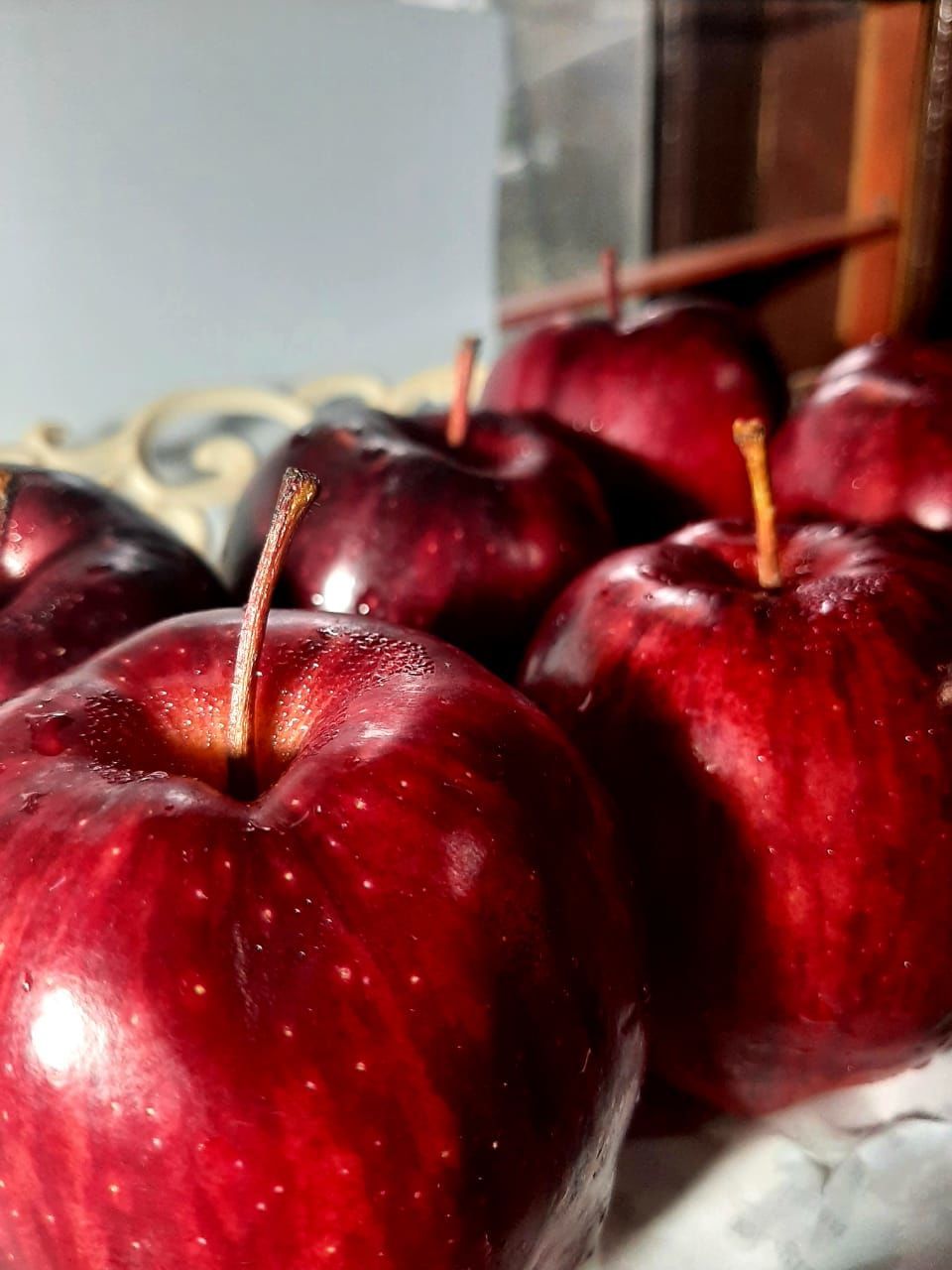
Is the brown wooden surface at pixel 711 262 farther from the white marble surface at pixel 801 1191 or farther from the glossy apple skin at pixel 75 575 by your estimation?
the white marble surface at pixel 801 1191

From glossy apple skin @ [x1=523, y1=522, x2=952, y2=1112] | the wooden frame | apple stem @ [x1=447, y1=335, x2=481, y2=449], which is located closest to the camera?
glossy apple skin @ [x1=523, y1=522, x2=952, y2=1112]

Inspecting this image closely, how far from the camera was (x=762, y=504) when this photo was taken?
0.45m

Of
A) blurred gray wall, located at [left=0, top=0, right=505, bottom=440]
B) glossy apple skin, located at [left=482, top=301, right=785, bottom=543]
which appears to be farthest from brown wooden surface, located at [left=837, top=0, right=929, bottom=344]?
glossy apple skin, located at [left=482, top=301, right=785, bottom=543]

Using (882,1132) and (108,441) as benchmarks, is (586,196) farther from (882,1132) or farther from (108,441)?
(882,1132)

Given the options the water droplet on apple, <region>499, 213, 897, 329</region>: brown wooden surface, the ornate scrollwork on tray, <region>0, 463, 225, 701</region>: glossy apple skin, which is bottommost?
Answer: the ornate scrollwork on tray

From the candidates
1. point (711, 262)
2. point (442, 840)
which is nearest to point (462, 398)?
point (442, 840)

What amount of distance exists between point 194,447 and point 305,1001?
2.86ft

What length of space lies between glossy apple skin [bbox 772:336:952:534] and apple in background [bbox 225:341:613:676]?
0.12m

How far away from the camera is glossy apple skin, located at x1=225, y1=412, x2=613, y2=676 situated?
1.77ft

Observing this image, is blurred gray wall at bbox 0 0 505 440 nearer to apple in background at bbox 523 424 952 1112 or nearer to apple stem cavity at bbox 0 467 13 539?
apple stem cavity at bbox 0 467 13 539

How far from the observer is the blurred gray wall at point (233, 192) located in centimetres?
A: 90

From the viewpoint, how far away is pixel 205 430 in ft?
3.53

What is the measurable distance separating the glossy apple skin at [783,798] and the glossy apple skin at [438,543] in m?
0.10

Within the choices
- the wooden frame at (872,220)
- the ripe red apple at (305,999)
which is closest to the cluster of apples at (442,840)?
the ripe red apple at (305,999)
